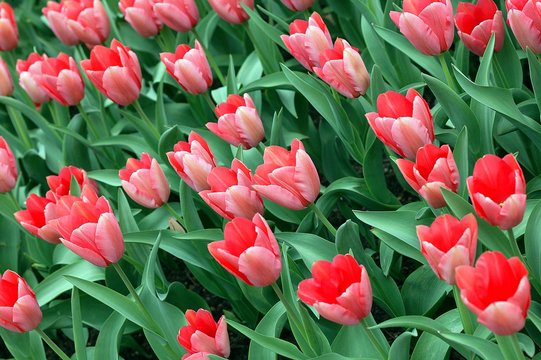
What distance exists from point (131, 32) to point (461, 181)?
1.49 m

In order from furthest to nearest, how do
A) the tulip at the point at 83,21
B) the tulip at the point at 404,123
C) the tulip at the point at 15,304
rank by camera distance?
1. the tulip at the point at 83,21
2. the tulip at the point at 15,304
3. the tulip at the point at 404,123

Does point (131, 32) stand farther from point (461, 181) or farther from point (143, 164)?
point (461, 181)

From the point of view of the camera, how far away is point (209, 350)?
1.39 m

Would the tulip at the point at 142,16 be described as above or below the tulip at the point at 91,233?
above

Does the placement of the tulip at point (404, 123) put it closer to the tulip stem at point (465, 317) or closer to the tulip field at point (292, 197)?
the tulip field at point (292, 197)

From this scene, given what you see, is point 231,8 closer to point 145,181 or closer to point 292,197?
point 145,181

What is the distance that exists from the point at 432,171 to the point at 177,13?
102 cm

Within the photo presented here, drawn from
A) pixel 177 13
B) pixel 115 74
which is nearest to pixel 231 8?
pixel 177 13

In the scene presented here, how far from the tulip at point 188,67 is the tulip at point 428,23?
1.60 ft

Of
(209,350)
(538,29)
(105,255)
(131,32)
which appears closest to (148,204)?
(105,255)

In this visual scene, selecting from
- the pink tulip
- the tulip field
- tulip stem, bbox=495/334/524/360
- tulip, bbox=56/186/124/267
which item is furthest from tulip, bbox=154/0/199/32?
tulip stem, bbox=495/334/524/360

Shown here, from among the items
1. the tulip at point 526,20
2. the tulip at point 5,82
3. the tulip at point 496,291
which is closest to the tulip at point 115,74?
the tulip at point 5,82

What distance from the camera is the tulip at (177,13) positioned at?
211 centimetres

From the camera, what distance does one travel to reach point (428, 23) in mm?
1571
